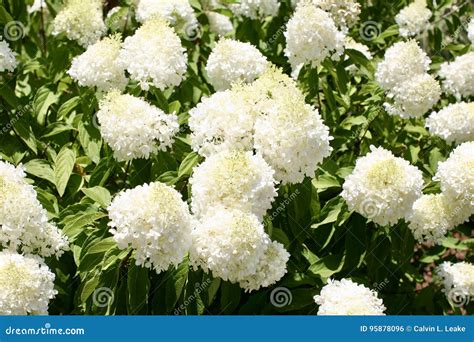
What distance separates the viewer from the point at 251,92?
3541 millimetres

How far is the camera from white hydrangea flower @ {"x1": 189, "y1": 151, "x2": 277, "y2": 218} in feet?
10.5

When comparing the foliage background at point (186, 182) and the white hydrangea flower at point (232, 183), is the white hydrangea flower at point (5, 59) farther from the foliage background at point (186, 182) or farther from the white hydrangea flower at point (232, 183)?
the white hydrangea flower at point (232, 183)

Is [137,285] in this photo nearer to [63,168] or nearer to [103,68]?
[63,168]

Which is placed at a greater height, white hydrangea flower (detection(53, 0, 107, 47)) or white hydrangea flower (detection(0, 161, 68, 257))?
white hydrangea flower (detection(53, 0, 107, 47))

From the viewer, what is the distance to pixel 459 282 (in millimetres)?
4172

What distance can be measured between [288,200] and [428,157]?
140 cm

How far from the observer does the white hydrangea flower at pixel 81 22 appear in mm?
4516

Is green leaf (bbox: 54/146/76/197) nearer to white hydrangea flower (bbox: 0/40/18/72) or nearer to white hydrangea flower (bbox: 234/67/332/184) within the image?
white hydrangea flower (bbox: 0/40/18/72)

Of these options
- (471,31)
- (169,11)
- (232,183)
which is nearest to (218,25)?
(169,11)

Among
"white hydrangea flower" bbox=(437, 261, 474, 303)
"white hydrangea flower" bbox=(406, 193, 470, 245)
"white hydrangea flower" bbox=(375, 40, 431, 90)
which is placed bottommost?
"white hydrangea flower" bbox=(437, 261, 474, 303)

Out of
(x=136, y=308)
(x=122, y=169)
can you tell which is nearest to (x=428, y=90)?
(x=122, y=169)

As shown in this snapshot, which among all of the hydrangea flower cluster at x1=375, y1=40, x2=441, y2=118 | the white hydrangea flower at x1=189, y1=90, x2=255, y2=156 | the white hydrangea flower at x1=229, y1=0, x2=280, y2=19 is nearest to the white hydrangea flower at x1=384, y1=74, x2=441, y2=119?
the hydrangea flower cluster at x1=375, y1=40, x2=441, y2=118

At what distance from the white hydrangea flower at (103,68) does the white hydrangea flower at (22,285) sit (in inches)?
46.2

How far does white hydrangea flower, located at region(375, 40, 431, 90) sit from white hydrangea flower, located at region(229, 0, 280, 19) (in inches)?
35.5
